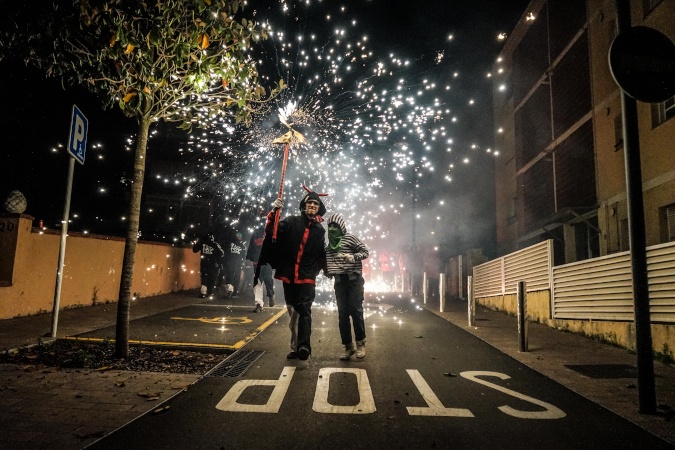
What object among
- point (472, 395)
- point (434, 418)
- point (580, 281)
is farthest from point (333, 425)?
point (580, 281)

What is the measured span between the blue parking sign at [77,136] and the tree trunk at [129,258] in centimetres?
139

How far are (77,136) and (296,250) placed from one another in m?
3.86

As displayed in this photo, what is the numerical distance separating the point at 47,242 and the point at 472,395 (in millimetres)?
8467

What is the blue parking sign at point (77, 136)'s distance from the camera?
604cm

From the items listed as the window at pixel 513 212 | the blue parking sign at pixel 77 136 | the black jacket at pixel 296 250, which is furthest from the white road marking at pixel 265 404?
the window at pixel 513 212

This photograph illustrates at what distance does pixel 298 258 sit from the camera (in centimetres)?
546

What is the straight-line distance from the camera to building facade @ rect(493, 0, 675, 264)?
9.34m

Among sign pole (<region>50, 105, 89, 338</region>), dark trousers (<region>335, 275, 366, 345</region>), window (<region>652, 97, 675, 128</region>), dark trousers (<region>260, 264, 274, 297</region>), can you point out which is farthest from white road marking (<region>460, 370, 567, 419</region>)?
window (<region>652, 97, 675, 128</region>)

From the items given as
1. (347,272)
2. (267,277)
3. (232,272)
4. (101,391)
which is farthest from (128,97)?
(232,272)

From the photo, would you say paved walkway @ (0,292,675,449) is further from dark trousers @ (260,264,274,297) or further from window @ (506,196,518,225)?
window @ (506,196,518,225)

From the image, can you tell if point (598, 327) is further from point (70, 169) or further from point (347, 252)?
point (70, 169)

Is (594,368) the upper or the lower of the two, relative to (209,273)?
lower

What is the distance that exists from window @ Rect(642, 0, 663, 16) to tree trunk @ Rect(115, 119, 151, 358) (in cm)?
1146

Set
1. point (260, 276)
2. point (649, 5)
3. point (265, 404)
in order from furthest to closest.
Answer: point (260, 276)
point (649, 5)
point (265, 404)
